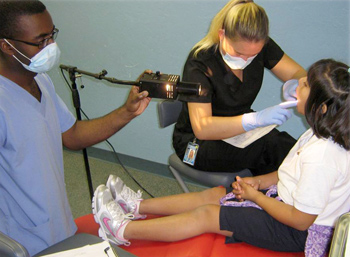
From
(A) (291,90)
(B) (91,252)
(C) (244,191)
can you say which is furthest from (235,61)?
(B) (91,252)

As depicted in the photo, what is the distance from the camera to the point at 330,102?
99 centimetres

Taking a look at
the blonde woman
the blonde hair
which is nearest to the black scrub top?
the blonde woman

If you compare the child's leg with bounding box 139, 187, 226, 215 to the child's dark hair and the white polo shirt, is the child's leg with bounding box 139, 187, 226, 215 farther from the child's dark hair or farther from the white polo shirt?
the child's dark hair

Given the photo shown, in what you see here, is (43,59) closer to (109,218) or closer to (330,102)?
(109,218)

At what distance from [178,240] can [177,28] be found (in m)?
1.31

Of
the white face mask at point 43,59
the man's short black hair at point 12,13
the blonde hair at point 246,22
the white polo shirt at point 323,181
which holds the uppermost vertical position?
the blonde hair at point 246,22

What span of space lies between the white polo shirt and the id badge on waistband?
0.55 m

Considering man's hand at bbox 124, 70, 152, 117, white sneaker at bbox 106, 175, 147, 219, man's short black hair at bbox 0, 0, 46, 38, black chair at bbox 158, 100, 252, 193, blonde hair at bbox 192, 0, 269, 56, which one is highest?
blonde hair at bbox 192, 0, 269, 56

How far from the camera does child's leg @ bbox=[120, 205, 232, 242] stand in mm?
1213

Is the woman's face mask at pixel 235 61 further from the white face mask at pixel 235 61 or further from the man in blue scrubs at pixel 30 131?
the man in blue scrubs at pixel 30 131

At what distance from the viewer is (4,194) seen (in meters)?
1.07

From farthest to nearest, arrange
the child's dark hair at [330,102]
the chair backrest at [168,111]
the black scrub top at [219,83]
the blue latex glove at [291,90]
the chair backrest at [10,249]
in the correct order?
the chair backrest at [168,111]
the black scrub top at [219,83]
the blue latex glove at [291,90]
the child's dark hair at [330,102]
the chair backrest at [10,249]

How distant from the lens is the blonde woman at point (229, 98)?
1327 millimetres

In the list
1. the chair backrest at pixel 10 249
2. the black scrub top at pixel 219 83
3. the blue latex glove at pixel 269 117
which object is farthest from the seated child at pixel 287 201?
the chair backrest at pixel 10 249
